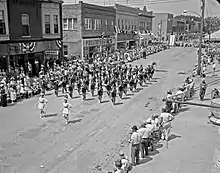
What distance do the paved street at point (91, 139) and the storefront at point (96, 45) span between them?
62.4 feet

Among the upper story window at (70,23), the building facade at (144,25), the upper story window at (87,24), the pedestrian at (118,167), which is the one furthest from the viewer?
the building facade at (144,25)

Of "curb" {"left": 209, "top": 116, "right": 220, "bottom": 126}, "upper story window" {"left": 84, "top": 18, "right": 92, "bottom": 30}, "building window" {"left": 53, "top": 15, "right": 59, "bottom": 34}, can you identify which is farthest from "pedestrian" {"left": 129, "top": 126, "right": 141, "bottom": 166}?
"upper story window" {"left": 84, "top": 18, "right": 92, "bottom": 30}

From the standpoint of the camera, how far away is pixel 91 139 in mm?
12828

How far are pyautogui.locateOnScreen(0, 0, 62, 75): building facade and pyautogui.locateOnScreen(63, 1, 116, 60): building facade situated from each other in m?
5.98

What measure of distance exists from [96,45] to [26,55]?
15.1 m

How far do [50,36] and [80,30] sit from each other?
7859 mm

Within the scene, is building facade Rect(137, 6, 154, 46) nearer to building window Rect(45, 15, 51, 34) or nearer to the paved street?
building window Rect(45, 15, 51, 34)

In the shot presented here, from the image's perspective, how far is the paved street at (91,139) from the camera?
10453 mm

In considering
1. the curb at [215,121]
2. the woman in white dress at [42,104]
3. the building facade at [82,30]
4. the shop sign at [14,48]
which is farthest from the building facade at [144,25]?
the woman in white dress at [42,104]

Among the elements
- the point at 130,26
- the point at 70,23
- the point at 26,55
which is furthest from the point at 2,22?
the point at 130,26

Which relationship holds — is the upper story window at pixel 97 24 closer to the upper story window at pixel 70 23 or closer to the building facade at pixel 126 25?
the upper story window at pixel 70 23

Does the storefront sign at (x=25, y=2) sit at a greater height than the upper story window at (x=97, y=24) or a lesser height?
greater

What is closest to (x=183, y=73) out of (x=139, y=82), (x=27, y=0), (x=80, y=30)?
(x=139, y=82)

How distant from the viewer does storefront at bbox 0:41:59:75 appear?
24.3m
